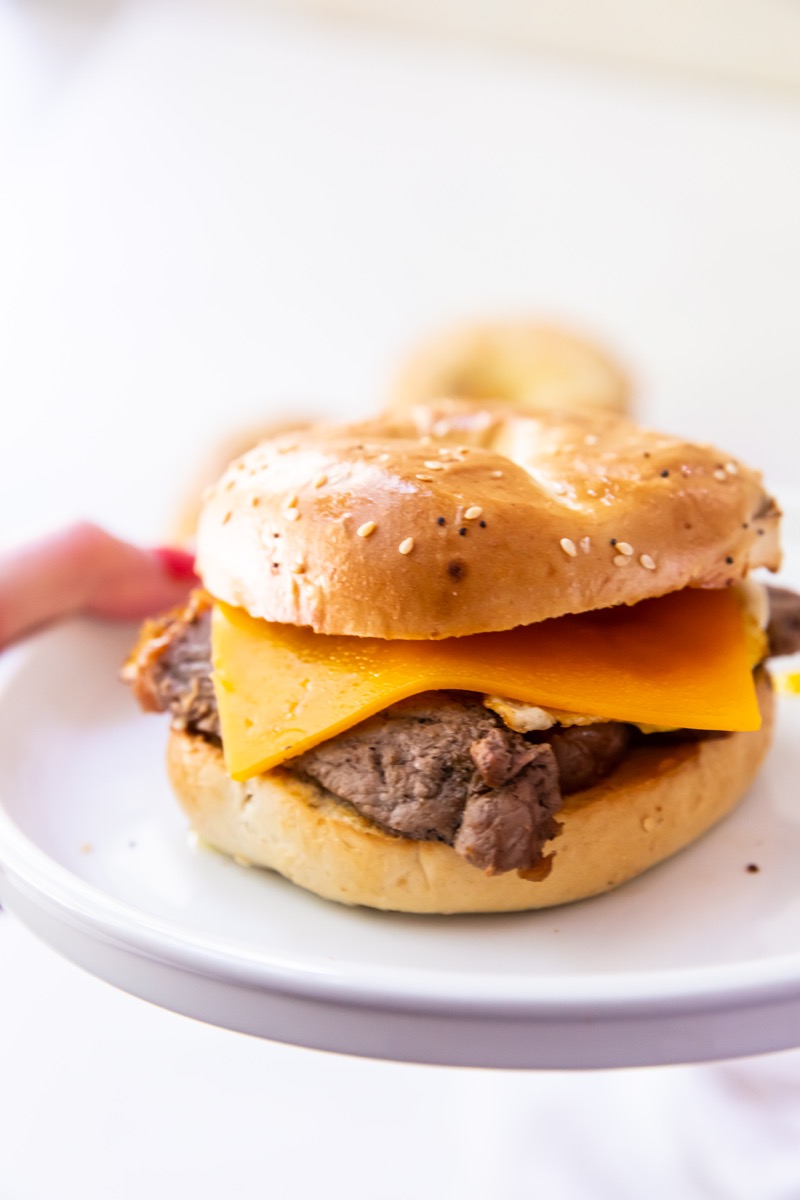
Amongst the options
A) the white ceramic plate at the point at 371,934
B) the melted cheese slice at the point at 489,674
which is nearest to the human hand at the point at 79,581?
the white ceramic plate at the point at 371,934

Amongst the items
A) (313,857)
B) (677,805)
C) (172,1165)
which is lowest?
(172,1165)

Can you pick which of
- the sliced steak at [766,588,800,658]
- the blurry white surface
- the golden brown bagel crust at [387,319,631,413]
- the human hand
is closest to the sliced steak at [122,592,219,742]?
the human hand

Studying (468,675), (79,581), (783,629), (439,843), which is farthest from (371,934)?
(79,581)

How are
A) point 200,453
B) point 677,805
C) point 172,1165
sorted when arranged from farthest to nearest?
point 200,453, point 677,805, point 172,1165

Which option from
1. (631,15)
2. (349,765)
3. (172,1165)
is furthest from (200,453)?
(631,15)

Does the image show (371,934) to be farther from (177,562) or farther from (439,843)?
(177,562)

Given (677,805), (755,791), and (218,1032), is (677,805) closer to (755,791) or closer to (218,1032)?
(755,791)
